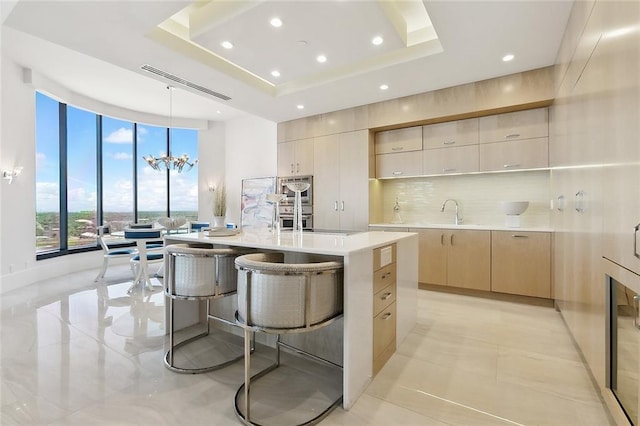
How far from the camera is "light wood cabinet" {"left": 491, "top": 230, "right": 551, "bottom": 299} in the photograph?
3.37 meters

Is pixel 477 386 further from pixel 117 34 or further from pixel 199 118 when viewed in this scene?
pixel 199 118

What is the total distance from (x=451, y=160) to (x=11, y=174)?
6.26 metres

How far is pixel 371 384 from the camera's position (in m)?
1.93

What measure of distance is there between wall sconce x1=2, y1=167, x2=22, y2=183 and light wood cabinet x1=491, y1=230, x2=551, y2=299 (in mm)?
6598

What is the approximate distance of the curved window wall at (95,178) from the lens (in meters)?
5.29

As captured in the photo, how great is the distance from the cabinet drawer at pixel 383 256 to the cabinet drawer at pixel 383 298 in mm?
184

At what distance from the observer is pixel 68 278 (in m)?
4.97

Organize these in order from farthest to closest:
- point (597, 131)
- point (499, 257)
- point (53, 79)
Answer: point (53, 79) < point (499, 257) < point (597, 131)

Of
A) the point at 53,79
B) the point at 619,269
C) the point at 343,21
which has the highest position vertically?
the point at 53,79

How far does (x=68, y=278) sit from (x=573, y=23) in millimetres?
7100

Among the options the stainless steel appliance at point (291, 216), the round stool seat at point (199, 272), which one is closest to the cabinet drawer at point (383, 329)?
the round stool seat at point (199, 272)

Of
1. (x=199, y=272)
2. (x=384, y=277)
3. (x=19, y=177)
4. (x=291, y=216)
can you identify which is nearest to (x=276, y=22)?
(x=199, y=272)

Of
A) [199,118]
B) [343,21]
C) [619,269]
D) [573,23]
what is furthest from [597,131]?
[199,118]

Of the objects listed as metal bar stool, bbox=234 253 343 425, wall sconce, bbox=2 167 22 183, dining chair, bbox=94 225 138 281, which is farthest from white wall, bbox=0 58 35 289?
metal bar stool, bbox=234 253 343 425
